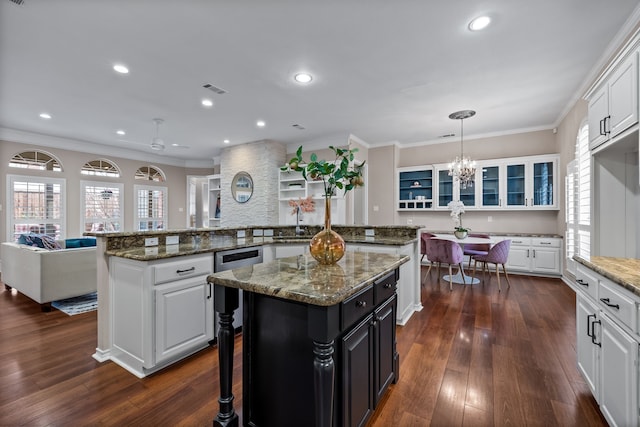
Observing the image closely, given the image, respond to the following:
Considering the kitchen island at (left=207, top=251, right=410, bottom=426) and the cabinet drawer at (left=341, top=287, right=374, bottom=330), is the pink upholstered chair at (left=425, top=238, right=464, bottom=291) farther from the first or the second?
the cabinet drawer at (left=341, top=287, right=374, bottom=330)

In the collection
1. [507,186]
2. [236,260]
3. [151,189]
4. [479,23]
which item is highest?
[479,23]

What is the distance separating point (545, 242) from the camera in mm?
4961

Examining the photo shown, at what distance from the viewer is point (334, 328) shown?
1145 mm

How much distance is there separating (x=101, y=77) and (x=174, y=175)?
534cm

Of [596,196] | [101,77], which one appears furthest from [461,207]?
[101,77]

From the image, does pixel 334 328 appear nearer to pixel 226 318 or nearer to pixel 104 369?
pixel 226 318

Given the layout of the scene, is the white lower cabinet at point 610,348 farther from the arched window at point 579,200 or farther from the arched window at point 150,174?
the arched window at point 150,174

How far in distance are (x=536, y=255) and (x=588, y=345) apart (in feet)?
13.3

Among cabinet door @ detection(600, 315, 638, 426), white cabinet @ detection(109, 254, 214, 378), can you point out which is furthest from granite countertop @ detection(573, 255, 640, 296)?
white cabinet @ detection(109, 254, 214, 378)

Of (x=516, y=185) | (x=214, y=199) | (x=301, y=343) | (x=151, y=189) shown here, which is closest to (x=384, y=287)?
(x=301, y=343)

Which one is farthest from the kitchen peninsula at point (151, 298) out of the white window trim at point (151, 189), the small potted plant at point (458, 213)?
the white window trim at point (151, 189)

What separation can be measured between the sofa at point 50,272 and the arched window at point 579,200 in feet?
20.4

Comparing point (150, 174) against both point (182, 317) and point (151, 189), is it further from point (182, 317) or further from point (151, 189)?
point (182, 317)

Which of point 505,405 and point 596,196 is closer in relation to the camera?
point 505,405
